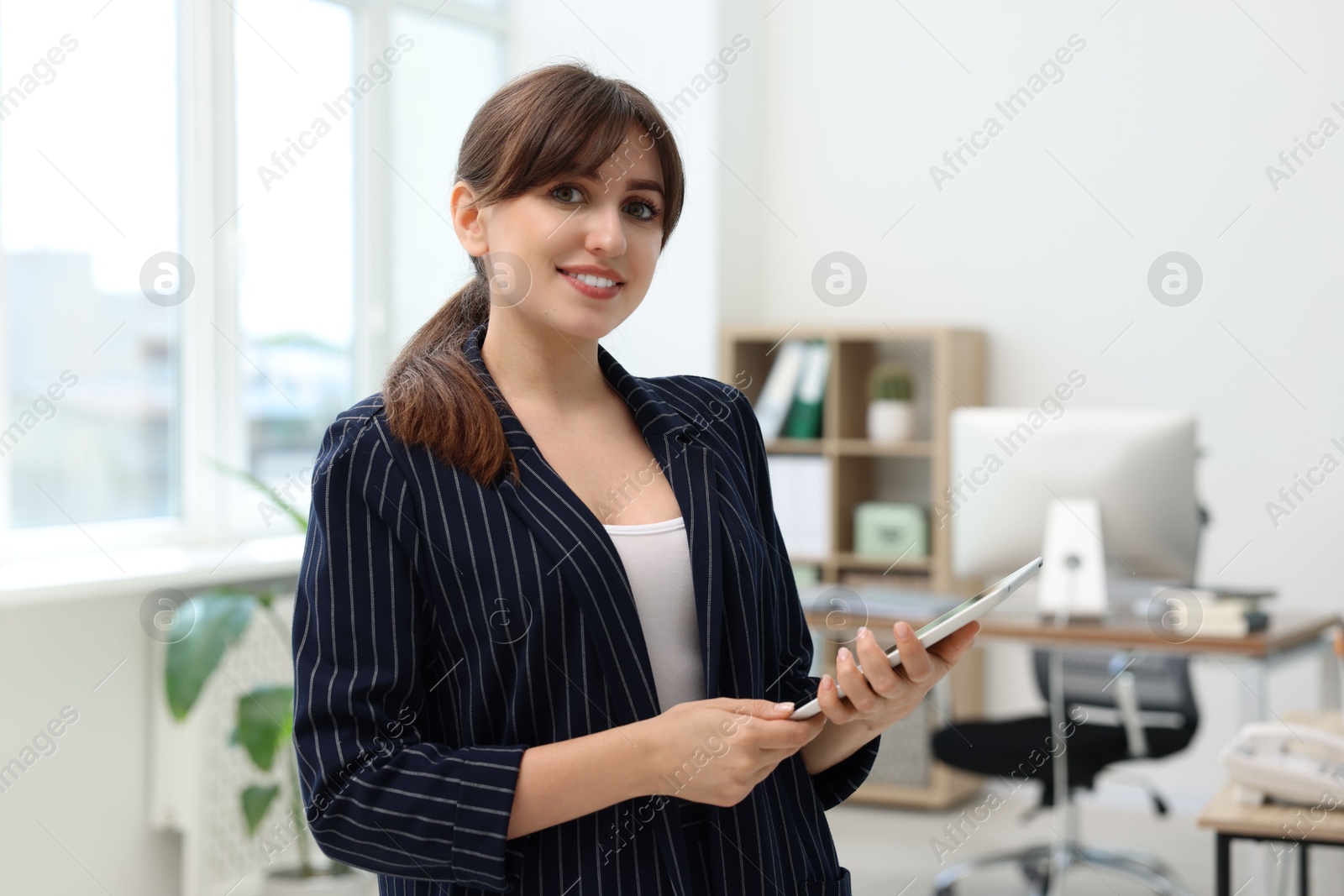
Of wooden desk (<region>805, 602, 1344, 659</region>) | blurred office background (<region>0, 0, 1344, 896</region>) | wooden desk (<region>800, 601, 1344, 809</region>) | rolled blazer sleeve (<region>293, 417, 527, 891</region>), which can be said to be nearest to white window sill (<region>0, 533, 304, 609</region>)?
blurred office background (<region>0, 0, 1344, 896</region>)

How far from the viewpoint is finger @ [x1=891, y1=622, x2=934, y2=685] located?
38.3 inches

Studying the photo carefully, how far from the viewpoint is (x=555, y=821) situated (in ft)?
3.23

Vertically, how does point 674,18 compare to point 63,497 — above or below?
above

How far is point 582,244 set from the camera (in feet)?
3.47

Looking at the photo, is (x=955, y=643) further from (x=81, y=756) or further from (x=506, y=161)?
(x=81, y=756)

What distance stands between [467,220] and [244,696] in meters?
2.41

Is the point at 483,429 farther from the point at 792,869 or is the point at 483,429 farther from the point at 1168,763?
the point at 1168,763

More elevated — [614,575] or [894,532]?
[614,575]

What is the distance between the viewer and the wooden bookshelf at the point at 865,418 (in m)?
4.63

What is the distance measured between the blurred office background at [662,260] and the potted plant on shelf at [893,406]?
352 mm

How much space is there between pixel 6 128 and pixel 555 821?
10.1 feet

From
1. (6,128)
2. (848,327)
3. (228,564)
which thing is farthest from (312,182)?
(848,327)

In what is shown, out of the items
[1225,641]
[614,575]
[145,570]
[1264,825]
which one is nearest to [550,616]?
[614,575]

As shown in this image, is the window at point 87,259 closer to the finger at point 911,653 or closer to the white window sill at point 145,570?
the white window sill at point 145,570
